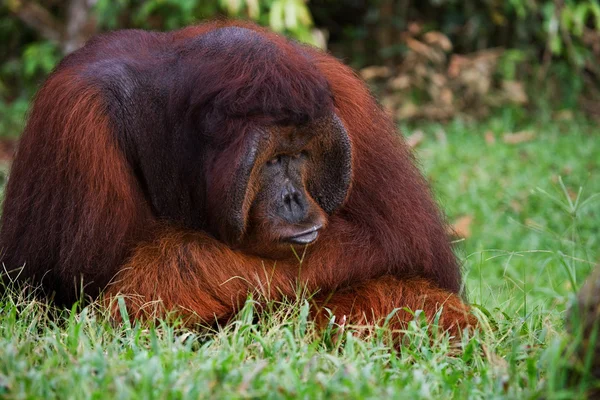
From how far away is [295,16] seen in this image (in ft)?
26.9

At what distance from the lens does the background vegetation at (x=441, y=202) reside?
2.41 metres

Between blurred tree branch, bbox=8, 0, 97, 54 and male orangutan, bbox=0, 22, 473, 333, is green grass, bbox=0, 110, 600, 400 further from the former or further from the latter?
blurred tree branch, bbox=8, 0, 97, 54

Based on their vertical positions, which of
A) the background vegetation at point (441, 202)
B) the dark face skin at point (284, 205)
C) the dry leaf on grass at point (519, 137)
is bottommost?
the dry leaf on grass at point (519, 137)

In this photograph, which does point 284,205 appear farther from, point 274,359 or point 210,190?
point 274,359

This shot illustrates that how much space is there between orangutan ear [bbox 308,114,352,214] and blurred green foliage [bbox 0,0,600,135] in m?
5.28

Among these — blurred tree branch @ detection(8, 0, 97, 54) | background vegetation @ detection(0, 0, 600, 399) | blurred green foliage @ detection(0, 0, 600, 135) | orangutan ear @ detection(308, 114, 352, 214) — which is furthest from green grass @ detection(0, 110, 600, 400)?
blurred tree branch @ detection(8, 0, 97, 54)

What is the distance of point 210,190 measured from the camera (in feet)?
10.8

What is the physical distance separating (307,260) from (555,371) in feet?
4.35

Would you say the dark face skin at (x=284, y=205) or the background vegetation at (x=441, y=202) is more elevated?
the dark face skin at (x=284, y=205)

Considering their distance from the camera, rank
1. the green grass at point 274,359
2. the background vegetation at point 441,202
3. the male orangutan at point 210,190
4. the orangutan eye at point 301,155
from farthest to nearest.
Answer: the orangutan eye at point 301,155
the male orangutan at point 210,190
the background vegetation at point 441,202
the green grass at point 274,359

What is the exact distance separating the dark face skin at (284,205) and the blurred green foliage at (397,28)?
5.43 metres

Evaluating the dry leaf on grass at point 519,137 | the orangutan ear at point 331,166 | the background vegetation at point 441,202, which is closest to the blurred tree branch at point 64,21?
the background vegetation at point 441,202

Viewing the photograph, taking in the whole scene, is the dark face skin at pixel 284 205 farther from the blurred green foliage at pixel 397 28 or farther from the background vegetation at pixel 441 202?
the blurred green foliage at pixel 397 28

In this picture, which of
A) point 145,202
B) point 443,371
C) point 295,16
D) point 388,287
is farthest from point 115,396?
point 295,16
